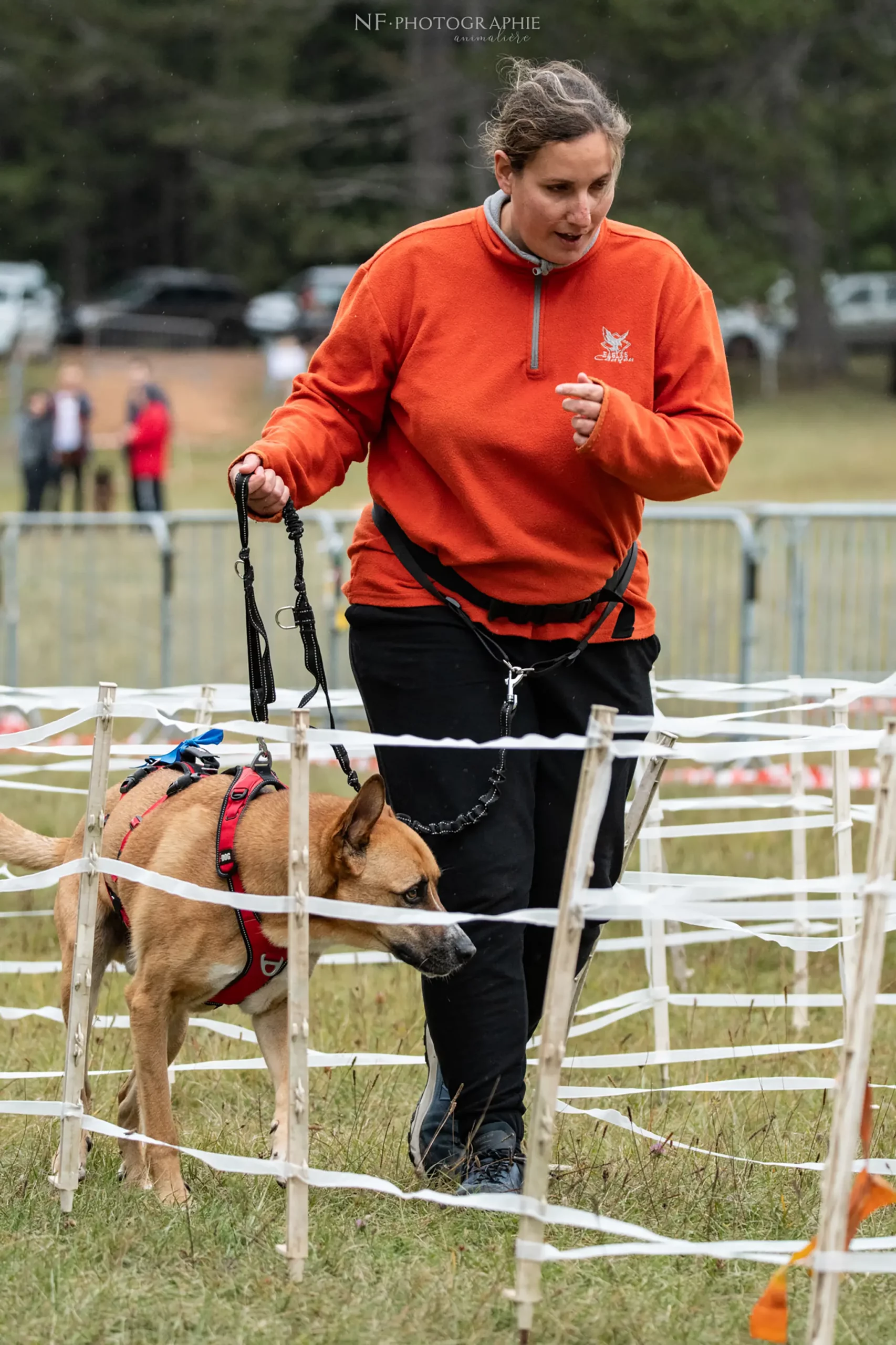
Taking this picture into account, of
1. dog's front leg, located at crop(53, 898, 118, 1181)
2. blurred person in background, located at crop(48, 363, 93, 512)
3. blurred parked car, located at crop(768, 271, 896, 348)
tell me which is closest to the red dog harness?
dog's front leg, located at crop(53, 898, 118, 1181)

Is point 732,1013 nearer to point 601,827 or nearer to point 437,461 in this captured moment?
point 601,827

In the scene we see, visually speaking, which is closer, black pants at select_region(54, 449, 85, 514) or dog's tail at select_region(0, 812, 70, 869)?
dog's tail at select_region(0, 812, 70, 869)

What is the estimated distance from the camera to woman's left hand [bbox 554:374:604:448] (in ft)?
10.8

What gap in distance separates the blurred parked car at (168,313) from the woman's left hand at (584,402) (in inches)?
1374

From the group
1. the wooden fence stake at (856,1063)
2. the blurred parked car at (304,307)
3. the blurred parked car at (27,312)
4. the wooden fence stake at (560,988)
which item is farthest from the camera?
the blurred parked car at (27,312)

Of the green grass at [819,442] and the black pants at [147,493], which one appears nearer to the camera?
the black pants at [147,493]

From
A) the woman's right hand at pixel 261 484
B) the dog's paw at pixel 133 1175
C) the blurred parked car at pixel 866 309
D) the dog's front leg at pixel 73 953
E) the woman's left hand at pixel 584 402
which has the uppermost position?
the blurred parked car at pixel 866 309

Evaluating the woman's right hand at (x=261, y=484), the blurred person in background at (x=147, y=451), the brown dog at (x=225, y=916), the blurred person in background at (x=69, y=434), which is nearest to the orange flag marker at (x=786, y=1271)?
the brown dog at (x=225, y=916)

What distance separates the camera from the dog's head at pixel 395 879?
3.54 m

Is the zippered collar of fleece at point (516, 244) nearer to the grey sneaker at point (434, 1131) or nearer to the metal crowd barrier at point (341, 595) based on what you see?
the grey sneaker at point (434, 1131)

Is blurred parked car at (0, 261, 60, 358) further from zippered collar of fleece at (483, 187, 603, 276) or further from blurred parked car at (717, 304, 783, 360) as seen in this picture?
zippered collar of fleece at (483, 187, 603, 276)

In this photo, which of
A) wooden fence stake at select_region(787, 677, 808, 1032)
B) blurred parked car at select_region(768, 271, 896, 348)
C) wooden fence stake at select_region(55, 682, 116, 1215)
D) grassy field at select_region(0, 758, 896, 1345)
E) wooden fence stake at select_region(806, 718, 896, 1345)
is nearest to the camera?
wooden fence stake at select_region(806, 718, 896, 1345)

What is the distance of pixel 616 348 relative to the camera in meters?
3.56

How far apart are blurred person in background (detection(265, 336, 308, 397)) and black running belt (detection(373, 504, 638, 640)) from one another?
26.4 m
